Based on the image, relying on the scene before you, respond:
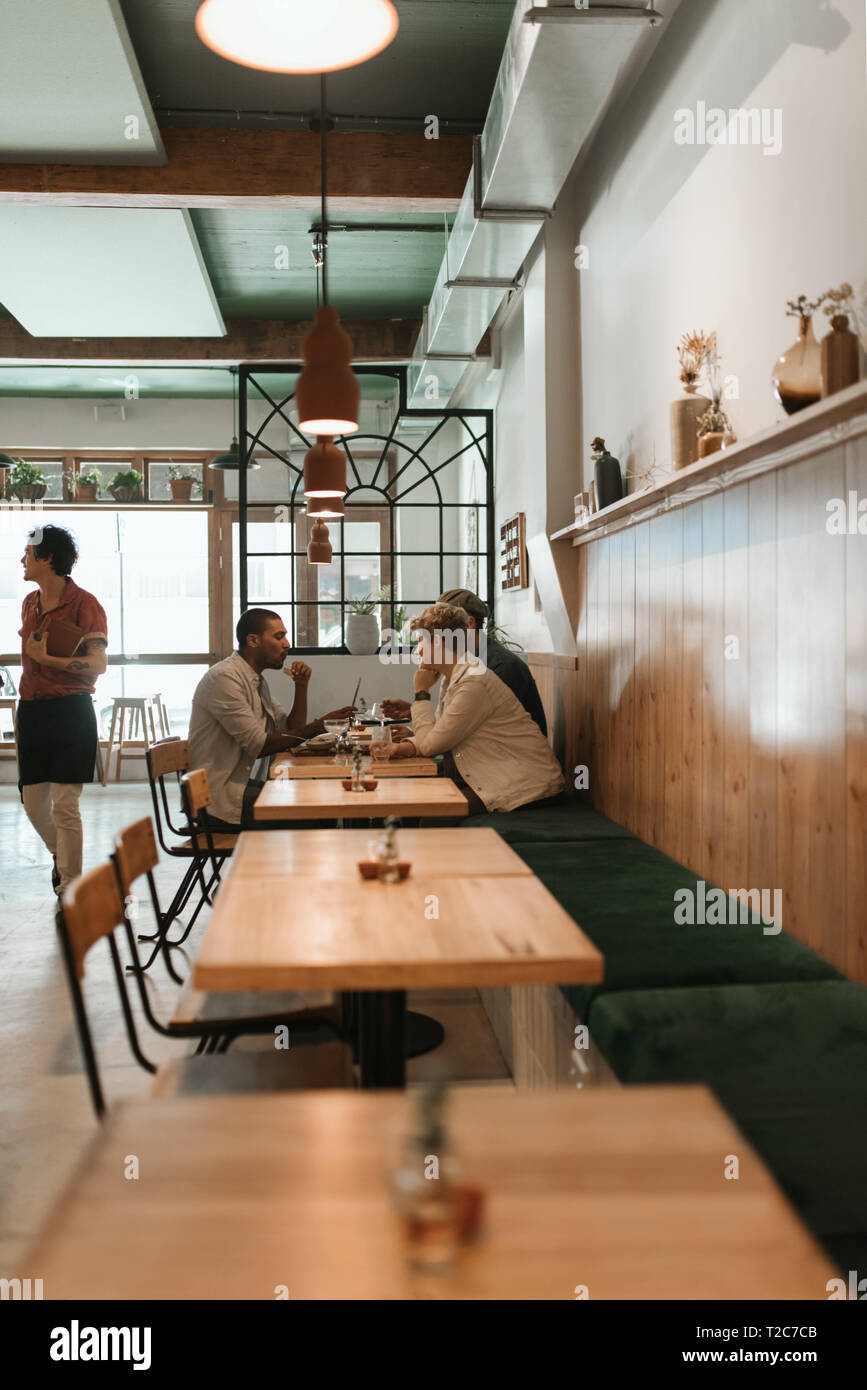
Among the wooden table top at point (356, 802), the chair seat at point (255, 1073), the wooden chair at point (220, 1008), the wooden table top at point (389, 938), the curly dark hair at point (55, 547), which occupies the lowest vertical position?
the chair seat at point (255, 1073)

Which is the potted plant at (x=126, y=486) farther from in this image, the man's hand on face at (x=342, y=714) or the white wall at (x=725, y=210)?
the white wall at (x=725, y=210)

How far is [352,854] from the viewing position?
2721mm

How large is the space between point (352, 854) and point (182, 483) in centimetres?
908

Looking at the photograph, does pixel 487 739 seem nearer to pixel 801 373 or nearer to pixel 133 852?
pixel 133 852

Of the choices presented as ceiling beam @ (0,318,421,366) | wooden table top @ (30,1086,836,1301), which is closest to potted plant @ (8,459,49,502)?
ceiling beam @ (0,318,421,366)

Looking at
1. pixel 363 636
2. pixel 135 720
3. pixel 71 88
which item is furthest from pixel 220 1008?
pixel 135 720

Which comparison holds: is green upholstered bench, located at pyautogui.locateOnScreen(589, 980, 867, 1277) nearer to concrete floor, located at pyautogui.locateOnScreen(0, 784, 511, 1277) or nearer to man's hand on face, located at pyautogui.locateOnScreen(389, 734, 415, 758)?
concrete floor, located at pyautogui.locateOnScreen(0, 784, 511, 1277)

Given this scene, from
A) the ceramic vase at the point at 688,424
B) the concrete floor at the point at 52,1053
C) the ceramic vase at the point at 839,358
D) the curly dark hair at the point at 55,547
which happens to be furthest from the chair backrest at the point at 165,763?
the ceramic vase at the point at 839,358

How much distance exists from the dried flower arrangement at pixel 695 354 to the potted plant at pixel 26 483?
27.8 feet

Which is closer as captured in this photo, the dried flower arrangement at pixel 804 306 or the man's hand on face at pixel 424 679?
the dried flower arrangement at pixel 804 306

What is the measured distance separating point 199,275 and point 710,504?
482 centimetres

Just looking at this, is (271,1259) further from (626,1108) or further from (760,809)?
(760,809)

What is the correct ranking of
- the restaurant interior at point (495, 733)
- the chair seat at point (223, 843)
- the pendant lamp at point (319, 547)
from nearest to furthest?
the restaurant interior at point (495, 733) < the chair seat at point (223, 843) < the pendant lamp at point (319, 547)

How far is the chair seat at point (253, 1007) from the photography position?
2.48 metres
